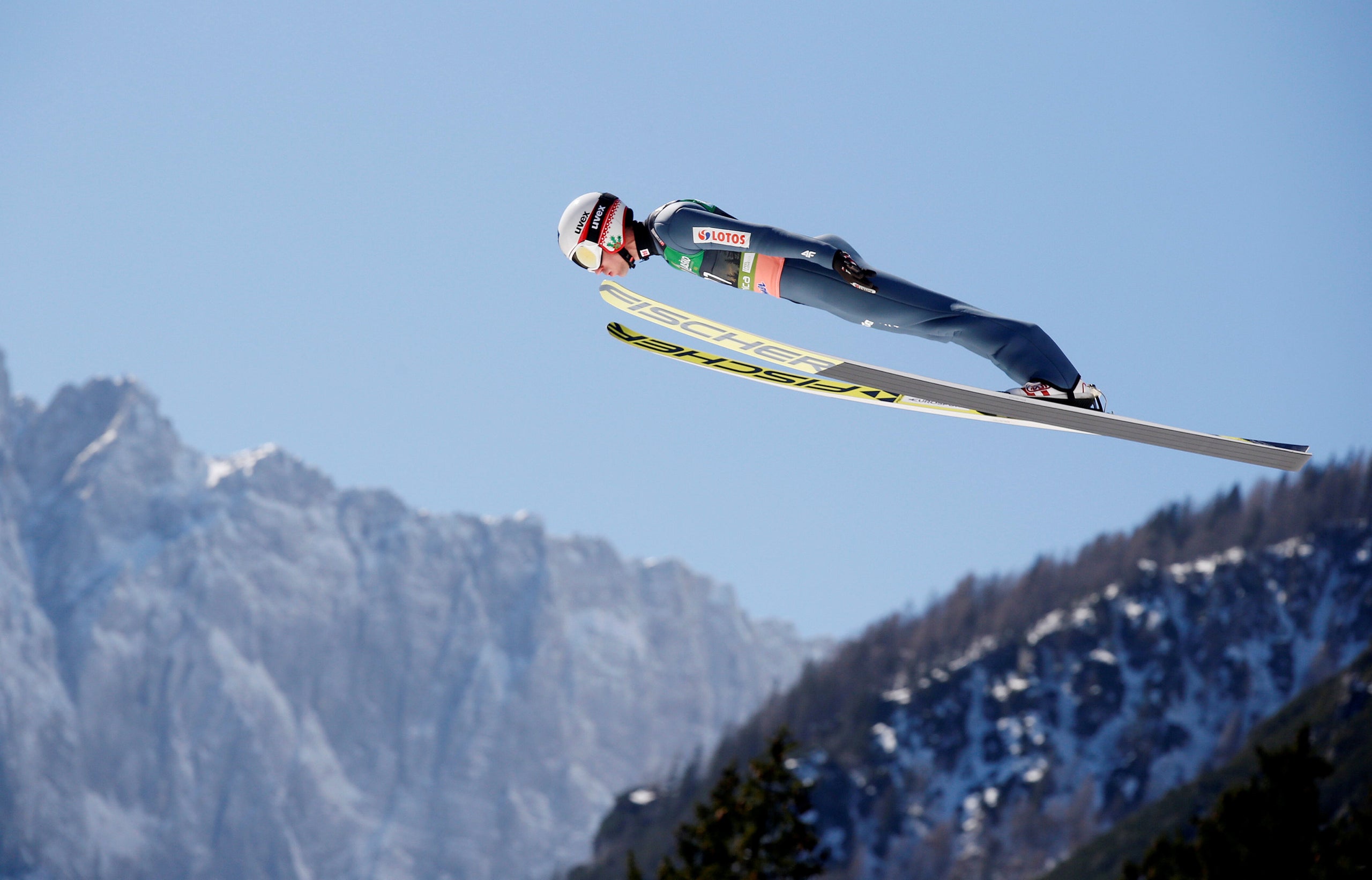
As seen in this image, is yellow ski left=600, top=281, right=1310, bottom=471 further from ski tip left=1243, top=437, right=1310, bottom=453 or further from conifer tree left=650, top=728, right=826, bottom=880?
conifer tree left=650, top=728, right=826, bottom=880

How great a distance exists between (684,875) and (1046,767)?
183 meters

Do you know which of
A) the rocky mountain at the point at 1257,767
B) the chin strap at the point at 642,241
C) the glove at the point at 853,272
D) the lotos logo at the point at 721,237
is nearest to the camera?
the glove at the point at 853,272

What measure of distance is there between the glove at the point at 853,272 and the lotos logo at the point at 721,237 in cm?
86

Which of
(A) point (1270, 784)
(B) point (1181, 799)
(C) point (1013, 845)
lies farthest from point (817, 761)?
(A) point (1270, 784)

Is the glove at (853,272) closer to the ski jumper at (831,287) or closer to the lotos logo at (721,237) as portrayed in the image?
the ski jumper at (831,287)

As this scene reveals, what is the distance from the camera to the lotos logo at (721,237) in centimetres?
1108

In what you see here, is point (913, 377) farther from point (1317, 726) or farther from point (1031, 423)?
point (1317, 726)

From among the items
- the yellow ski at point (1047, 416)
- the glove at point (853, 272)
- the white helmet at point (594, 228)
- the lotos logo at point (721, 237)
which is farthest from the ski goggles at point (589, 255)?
the glove at point (853, 272)

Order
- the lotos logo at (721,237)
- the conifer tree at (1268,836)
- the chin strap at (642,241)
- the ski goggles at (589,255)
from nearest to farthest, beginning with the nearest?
1. the lotos logo at (721,237)
2. the chin strap at (642,241)
3. the ski goggles at (589,255)
4. the conifer tree at (1268,836)

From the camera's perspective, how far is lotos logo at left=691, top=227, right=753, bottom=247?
11.1m

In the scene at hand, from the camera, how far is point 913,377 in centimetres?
1028

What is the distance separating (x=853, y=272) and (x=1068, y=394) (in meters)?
1.87

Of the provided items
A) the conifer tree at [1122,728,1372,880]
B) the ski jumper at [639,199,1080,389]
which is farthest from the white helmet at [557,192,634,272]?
the conifer tree at [1122,728,1372,880]

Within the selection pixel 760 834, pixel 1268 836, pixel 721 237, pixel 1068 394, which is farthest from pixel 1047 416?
pixel 1268 836
